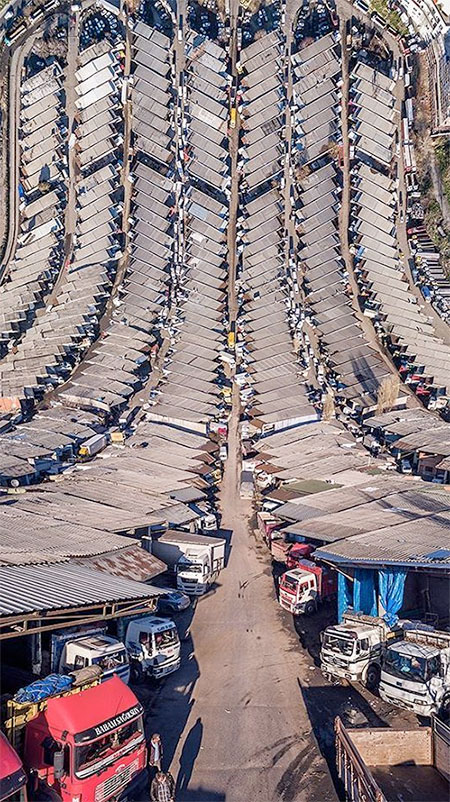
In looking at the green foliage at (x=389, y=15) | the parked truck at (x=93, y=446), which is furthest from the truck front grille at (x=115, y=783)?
the green foliage at (x=389, y=15)

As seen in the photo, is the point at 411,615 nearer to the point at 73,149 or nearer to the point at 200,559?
the point at 200,559

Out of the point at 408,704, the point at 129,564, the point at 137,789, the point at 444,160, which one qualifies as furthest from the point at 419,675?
the point at 444,160

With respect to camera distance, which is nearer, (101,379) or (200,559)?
(200,559)

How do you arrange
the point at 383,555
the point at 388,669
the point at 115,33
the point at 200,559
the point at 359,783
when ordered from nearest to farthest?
the point at 359,783, the point at 388,669, the point at 383,555, the point at 200,559, the point at 115,33

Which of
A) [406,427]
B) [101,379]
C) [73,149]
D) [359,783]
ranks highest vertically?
[73,149]

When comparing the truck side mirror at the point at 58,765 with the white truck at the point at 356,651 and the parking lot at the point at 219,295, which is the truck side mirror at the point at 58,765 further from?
the parking lot at the point at 219,295

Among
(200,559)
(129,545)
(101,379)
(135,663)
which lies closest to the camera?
(135,663)

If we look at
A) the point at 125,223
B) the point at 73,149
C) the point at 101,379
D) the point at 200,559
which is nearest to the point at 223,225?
the point at 125,223

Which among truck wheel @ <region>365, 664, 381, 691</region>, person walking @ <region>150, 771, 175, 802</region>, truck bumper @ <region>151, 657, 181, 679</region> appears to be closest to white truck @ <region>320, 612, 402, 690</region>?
truck wheel @ <region>365, 664, 381, 691</region>

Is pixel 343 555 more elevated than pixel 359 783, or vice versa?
pixel 343 555
